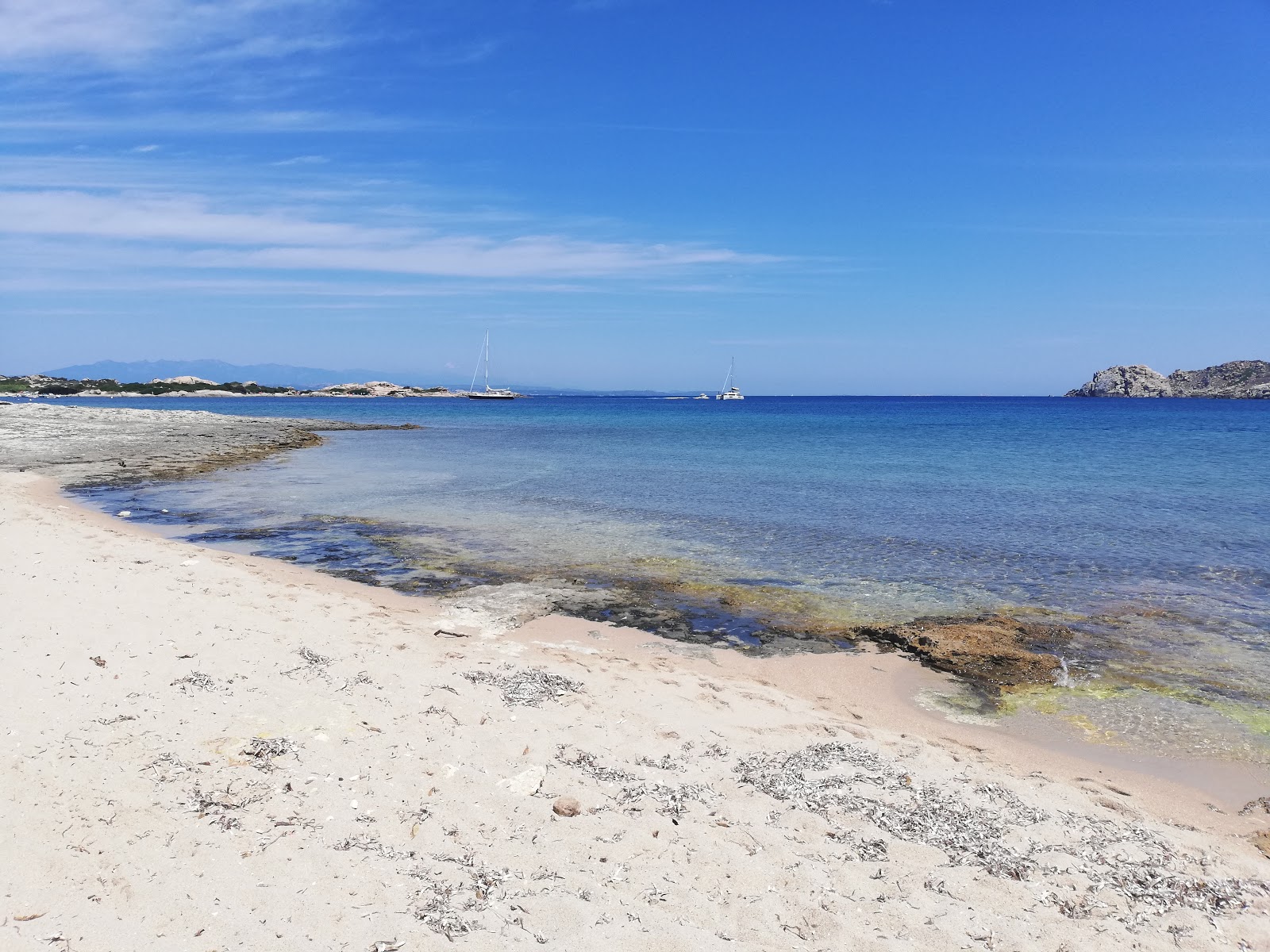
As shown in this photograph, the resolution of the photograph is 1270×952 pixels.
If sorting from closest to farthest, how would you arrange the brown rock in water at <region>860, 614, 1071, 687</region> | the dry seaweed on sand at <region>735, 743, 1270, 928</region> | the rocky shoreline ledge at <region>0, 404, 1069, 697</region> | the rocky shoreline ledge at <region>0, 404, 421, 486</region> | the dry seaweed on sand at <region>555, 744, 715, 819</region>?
the dry seaweed on sand at <region>735, 743, 1270, 928</region> < the dry seaweed on sand at <region>555, 744, 715, 819</region> < the brown rock in water at <region>860, 614, 1071, 687</region> < the rocky shoreline ledge at <region>0, 404, 1069, 697</region> < the rocky shoreline ledge at <region>0, 404, 421, 486</region>

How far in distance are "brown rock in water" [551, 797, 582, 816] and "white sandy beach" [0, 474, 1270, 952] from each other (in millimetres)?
50

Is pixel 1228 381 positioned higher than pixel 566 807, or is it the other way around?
pixel 1228 381

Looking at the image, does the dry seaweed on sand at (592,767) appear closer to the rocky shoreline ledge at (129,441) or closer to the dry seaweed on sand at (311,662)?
the dry seaweed on sand at (311,662)

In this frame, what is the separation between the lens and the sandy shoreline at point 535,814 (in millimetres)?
4191

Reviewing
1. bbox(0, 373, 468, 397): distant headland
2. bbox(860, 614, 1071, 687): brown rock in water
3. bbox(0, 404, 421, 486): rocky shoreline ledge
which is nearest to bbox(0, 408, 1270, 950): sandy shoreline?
bbox(860, 614, 1071, 687): brown rock in water

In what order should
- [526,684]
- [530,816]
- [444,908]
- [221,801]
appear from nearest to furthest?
[444,908], [221,801], [530,816], [526,684]

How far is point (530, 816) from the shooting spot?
5242 millimetres

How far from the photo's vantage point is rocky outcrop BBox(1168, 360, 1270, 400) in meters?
178

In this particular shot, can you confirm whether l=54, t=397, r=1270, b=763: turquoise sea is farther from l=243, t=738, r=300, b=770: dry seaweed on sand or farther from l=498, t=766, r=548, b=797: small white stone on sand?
l=243, t=738, r=300, b=770: dry seaweed on sand

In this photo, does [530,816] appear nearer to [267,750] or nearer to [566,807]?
[566,807]

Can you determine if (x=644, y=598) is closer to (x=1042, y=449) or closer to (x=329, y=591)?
(x=329, y=591)

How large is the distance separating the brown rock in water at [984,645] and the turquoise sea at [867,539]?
432 mm

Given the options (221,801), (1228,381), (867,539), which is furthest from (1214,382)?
(221,801)

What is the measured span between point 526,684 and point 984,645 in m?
6.34
